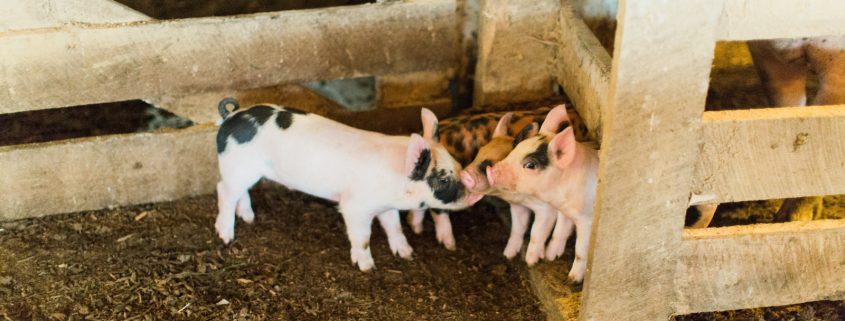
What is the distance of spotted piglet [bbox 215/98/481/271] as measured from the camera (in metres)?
3.94

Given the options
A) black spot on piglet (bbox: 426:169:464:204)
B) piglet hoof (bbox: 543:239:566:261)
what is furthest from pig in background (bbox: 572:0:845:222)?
black spot on piglet (bbox: 426:169:464:204)

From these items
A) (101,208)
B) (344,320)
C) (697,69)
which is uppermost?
(697,69)

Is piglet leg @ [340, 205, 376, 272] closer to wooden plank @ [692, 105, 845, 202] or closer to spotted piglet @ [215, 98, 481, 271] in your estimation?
spotted piglet @ [215, 98, 481, 271]

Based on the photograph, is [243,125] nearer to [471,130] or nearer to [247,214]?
[247,214]

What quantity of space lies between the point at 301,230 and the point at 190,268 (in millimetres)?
575

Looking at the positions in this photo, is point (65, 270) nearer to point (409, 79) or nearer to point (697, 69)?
point (409, 79)

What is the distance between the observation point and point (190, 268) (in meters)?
4.22

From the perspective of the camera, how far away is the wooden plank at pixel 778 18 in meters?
2.80

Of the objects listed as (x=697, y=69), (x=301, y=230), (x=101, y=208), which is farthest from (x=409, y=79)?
(x=697, y=69)

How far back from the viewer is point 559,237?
409 centimetres

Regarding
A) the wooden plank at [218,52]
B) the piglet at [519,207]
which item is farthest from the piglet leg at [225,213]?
the piglet at [519,207]

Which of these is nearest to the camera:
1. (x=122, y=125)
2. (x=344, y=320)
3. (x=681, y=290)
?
(x=681, y=290)

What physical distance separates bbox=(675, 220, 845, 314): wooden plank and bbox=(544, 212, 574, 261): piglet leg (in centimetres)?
73

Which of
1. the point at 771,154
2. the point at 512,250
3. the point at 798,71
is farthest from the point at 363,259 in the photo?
the point at 798,71
